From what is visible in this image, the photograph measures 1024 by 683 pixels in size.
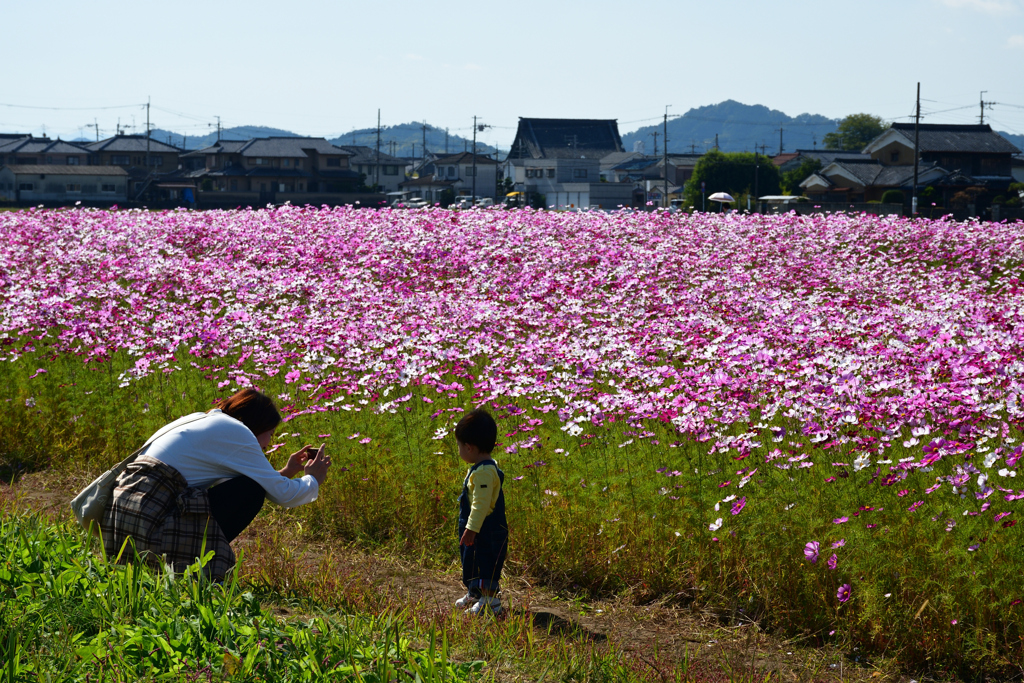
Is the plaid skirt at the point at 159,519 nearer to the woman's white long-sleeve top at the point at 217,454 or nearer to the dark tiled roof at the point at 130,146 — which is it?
the woman's white long-sleeve top at the point at 217,454

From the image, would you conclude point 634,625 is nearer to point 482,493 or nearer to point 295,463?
point 482,493

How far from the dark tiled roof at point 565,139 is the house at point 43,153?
40922 mm

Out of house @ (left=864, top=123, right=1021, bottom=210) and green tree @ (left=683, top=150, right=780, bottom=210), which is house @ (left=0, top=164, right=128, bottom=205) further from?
house @ (left=864, top=123, right=1021, bottom=210)

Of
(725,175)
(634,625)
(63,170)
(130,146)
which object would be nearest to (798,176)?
(725,175)

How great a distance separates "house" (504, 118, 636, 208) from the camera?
78812 mm

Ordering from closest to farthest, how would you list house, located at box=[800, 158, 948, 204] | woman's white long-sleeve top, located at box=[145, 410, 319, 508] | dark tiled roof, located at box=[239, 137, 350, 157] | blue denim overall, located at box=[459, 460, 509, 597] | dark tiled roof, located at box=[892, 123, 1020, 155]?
woman's white long-sleeve top, located at box=[145, 410, 319, 508] → blue denim overall, located at box=[459, 460, 509, 597] → house, located at box=[800, 158, 948, 204] → dark tiled roof, located at box=[892, 123, 1020, 155] → dark tiled roof, located at box=[239, 137, 350, 157]

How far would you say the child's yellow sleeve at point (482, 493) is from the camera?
4938mm

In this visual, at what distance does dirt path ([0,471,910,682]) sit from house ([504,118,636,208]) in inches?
2743

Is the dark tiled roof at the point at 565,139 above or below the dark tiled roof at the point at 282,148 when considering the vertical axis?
above

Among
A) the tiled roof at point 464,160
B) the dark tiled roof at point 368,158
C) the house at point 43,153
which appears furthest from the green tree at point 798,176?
the house at point 43,153

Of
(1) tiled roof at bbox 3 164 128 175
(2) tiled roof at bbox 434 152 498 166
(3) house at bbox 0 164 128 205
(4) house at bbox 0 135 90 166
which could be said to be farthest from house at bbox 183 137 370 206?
(4) house at bbox 0 135 90 166

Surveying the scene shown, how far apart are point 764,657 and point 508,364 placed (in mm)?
4573

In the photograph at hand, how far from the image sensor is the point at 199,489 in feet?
15.1

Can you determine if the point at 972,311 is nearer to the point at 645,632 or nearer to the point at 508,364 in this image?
the point at 508,364
